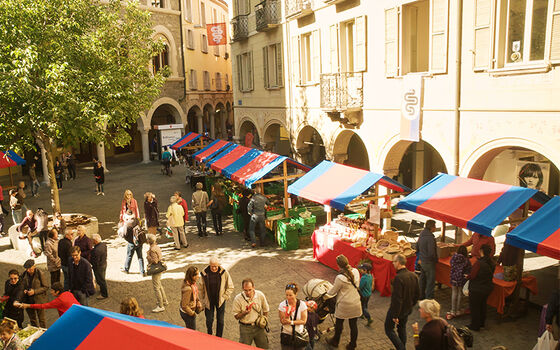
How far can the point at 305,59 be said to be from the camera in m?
18.3

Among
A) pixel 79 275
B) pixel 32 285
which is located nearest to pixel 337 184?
pixel 79 275

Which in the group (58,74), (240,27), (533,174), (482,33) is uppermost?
(240,27)

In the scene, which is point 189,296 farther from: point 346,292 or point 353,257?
point 353,257

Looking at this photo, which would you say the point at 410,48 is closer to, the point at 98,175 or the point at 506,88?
the point at 506,88

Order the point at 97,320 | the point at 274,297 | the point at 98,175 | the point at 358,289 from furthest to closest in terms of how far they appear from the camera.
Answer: the point at 98,175 < the point at 274,297 < the point at 358,289 < the point at 97,320

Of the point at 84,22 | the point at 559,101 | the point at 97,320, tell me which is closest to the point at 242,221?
the point at 84,22

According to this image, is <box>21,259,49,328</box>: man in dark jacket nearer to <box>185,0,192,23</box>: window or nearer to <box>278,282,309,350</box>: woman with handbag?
<box>278,282,309,350</box>: woman with handbag

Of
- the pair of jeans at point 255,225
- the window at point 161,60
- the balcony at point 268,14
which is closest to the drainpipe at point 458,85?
the pair of jeans at point 255,225

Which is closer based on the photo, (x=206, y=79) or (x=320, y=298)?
(x=320, y=298)

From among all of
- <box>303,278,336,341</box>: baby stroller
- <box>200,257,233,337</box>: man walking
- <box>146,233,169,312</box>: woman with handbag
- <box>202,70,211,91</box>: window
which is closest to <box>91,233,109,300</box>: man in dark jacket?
<box>146,233,169,312</box>: woman with handbag

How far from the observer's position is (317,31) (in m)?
16.9

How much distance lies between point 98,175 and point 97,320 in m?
18.3

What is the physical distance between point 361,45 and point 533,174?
6.57m

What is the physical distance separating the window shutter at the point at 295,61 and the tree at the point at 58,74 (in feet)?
21.0
